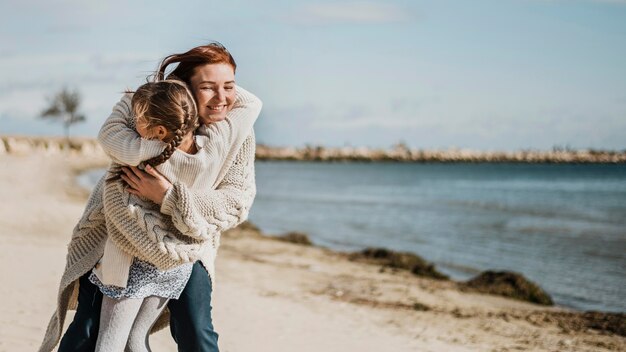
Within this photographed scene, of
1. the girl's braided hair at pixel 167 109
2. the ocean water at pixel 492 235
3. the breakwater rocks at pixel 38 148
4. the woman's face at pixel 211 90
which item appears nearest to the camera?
the girl's braided hair at pixel 167 109

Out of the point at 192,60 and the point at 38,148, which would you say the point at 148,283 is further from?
the point at 38,148

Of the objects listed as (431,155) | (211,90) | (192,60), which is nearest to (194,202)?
(211,90)

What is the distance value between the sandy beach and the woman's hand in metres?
3.20

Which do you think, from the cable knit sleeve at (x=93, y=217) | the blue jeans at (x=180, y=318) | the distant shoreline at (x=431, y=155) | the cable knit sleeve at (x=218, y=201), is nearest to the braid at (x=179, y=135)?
the cable knit sleeve at (x=218, y=201)

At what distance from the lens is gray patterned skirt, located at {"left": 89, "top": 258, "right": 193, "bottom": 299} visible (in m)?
3.24

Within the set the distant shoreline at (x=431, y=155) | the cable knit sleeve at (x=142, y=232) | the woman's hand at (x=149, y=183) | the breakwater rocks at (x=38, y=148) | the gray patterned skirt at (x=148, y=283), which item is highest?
the woman's hand at (x=149, y=183)

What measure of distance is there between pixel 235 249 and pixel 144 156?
437 inches

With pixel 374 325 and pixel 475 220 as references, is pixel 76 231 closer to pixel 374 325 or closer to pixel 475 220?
pixel 374 325

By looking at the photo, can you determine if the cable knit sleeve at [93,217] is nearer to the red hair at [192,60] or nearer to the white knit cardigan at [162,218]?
the white knit cardigan at [162,218]

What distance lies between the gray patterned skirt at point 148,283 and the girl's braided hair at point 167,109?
0.44 m

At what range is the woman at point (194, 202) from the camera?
3.20 metres

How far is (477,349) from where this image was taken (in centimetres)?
703

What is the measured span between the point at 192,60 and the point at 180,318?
3.58 feet

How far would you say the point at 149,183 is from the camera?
10.4 feet
